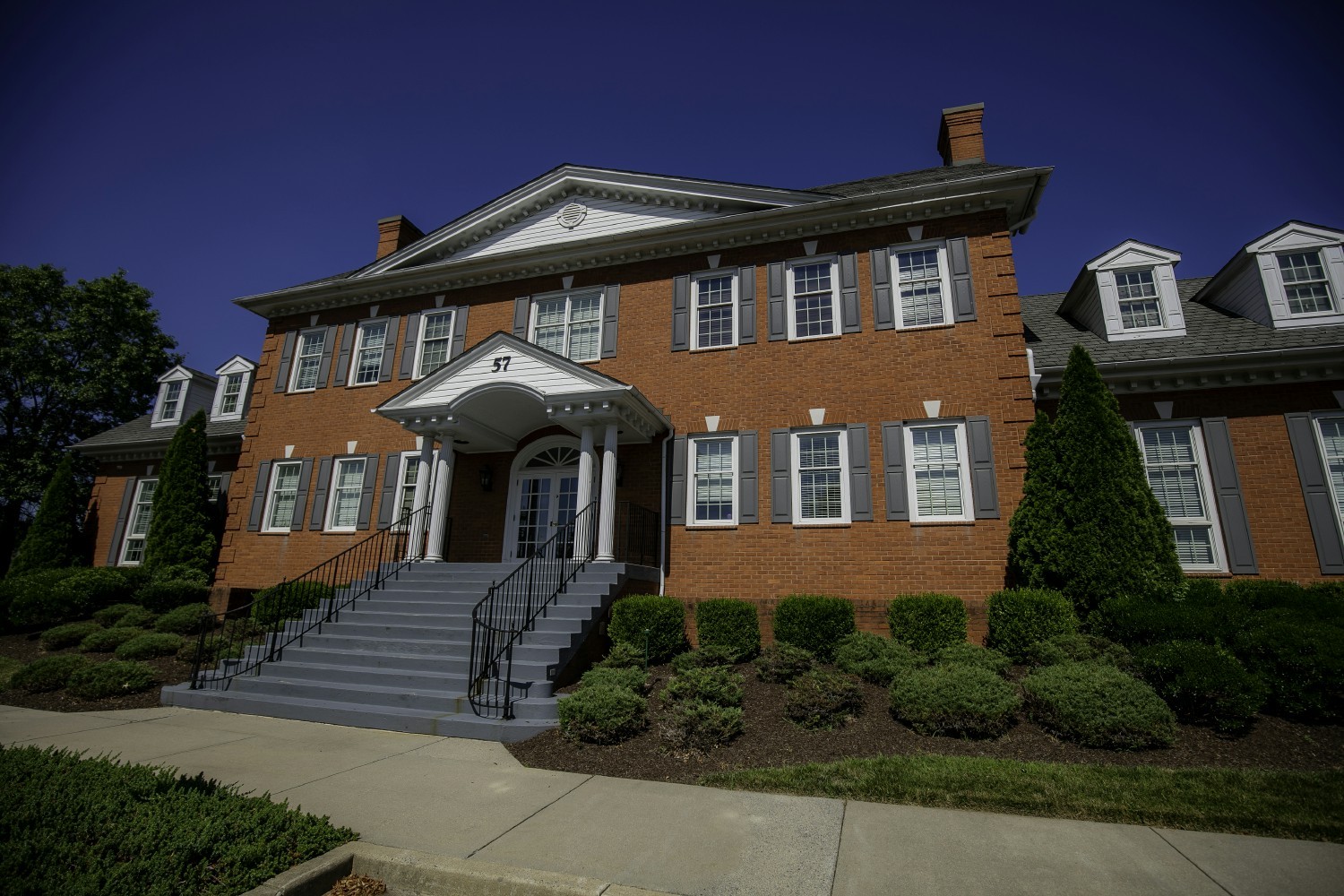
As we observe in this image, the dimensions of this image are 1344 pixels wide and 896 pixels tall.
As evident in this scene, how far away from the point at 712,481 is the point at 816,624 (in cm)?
345

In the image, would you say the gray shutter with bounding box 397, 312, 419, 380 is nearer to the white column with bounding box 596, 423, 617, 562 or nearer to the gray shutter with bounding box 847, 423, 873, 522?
the white column with bounding box 596, 423, 617, 562

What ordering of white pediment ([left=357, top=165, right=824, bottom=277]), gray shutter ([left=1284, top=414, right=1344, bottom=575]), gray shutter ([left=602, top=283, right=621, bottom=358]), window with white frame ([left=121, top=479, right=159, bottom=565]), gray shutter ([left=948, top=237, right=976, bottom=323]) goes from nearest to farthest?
1. gray shutter ([left=1284, top=414, right=1344, bottom=575])
2. gray shutter ([left=948, top=237, right=976, bottom=323])
3. white pediment ([left=357, top=165, right=824, bottom=277])
4. gray shutter ([left=602, top=283, right=621, bottom=358])
5. window with white frame ([left=121, top=479, right=159, bottom=565])

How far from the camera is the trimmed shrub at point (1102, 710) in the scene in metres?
5.98

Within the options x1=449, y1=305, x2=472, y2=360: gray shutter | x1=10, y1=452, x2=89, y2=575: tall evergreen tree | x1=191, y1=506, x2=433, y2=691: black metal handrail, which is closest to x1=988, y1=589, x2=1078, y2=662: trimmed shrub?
x1=191, y1=506, x2=433, y2=691: black metal handrail

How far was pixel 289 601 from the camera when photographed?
11617mm

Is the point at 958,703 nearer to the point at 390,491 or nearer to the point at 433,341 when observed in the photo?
the point at 390,491

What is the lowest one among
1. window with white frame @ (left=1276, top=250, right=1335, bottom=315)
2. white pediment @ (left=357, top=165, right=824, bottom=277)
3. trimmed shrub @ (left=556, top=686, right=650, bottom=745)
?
trimmed shrub @ (left=556, top=686, right=650, bottom=745)

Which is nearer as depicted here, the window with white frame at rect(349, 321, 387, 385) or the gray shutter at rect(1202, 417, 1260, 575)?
the gray shutter at rect(1202, 417, 1260, 575)

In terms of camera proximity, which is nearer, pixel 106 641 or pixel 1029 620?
pixel 1029 620

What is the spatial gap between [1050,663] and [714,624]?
4.45 meters

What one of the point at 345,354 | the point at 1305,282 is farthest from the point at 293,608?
the point at 1305,282

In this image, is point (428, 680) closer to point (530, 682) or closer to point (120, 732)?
point (530, 682)

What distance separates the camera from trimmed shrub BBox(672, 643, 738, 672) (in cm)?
884

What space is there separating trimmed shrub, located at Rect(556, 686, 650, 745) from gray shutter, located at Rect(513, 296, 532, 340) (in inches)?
367
